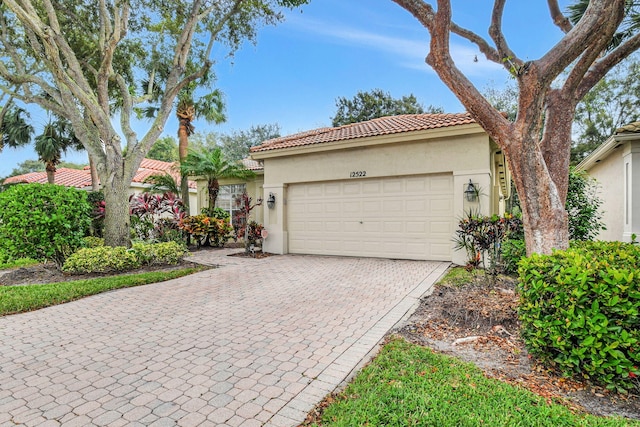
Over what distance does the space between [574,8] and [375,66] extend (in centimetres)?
1263

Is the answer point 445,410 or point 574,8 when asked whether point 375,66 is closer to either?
point 574,8

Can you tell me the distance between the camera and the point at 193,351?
12.5ft

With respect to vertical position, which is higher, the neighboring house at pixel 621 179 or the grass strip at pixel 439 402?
the neighboring house at pixel 621 179

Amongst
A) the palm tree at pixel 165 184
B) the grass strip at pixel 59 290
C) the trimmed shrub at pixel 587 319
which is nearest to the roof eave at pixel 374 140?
the palm tree at pixel 165 184

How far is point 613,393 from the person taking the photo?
9.39 feet

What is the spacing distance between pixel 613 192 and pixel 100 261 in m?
15.8

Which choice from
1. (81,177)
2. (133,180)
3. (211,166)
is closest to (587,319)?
(211,166)

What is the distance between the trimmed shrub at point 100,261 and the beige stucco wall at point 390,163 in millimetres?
4599

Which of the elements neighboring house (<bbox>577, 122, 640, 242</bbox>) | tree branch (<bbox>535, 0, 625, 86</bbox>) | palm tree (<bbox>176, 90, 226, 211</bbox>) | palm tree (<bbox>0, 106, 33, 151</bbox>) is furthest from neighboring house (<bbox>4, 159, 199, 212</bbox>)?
neighboring house (<bbox>577, 122, 640, 242</bbox>)

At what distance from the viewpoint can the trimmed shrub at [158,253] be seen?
8992 millimetres

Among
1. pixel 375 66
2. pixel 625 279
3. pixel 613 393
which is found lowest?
pixel 613 393

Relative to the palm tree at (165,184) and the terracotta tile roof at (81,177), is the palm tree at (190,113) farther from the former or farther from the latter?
the terracotta tile roof at (81,177)

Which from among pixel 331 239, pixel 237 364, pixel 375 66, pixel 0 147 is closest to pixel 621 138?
pixel 331 239

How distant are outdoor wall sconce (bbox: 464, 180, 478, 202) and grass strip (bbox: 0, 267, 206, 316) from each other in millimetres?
7612
